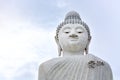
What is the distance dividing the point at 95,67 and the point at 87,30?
755 mm

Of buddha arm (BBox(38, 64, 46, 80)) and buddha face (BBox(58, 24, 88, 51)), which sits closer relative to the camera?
buddha arm (BBox(38, 64, 46, 80))

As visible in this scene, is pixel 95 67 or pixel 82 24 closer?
pixel 95 67

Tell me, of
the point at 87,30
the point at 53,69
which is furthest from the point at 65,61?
the point at 87,30

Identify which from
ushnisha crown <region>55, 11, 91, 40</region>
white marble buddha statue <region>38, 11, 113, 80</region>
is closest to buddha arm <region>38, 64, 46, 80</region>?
white marble buddha statue <region>38, 11, 113, 80</region>

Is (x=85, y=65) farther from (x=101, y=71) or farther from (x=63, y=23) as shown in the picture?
(x=63, y=23)

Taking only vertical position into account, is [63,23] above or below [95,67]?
above

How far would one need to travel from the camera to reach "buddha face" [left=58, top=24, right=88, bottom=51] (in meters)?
7.32

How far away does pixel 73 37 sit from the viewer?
7.33 metres

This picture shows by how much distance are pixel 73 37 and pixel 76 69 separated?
0.59 meters

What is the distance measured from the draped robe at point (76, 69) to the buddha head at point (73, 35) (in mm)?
233

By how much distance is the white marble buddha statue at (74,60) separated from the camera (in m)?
6.95

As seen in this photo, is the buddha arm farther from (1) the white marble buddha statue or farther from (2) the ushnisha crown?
(2) the ushnisha crown

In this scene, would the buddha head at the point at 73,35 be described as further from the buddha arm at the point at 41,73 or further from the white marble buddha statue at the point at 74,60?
the buddha arm at the point at 41,73

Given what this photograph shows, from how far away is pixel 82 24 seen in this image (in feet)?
24.7
